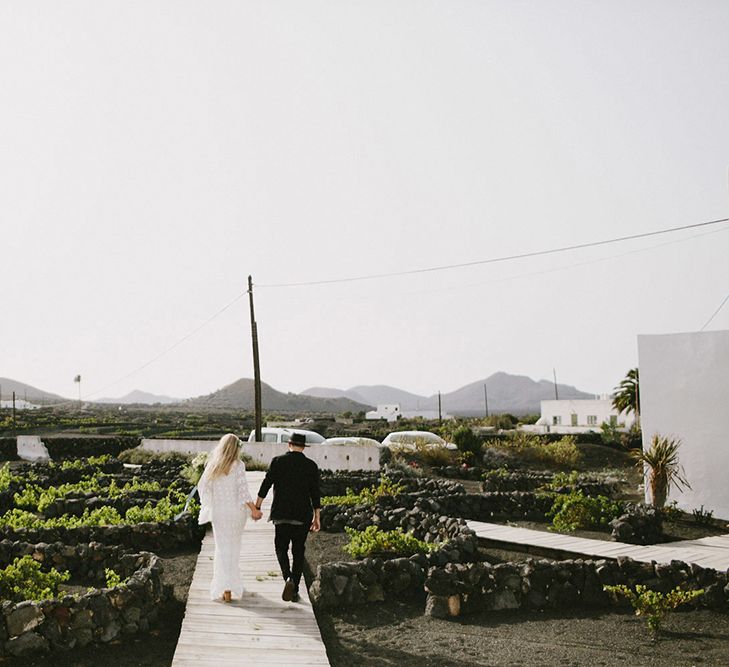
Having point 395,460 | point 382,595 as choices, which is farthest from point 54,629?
point 395,460

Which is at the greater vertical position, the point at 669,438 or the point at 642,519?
the point at 669,438

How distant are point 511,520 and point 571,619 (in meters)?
7.46

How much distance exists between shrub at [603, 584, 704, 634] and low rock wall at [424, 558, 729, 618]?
39cm

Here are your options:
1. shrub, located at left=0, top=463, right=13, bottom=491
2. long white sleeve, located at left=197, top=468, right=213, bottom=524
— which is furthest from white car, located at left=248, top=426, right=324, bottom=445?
long white sleeve, located at left=197, top=468, right=213, bottom=524

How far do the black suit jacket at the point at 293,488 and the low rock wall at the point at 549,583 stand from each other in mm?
1747

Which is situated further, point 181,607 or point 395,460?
point 395,460

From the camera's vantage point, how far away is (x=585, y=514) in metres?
15.5

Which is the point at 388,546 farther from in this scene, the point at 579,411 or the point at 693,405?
the point at 579,411

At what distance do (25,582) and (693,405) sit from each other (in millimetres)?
13504

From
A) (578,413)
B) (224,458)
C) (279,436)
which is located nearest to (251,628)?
(224,458)

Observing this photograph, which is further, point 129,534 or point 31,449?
point 31,449

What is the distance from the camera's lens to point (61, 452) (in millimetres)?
38562

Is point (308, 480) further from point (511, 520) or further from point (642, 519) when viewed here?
point (511, 520)

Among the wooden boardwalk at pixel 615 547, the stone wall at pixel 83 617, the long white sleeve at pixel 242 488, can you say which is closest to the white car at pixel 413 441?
the wooden boardwalk at pixel 615 547
